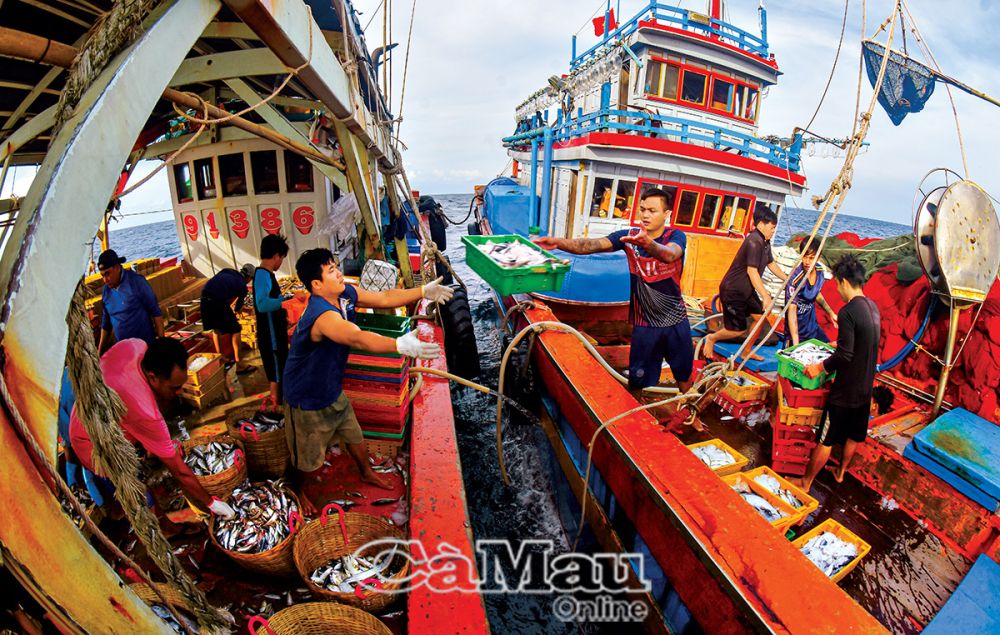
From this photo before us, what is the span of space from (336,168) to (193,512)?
3838mm

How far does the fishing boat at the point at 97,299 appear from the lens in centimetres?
103

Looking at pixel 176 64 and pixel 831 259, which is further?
pixel 831 259

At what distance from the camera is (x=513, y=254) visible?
182 inches

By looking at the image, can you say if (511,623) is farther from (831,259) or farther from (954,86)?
(831,259)

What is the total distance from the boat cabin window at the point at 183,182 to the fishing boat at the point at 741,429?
6489 millimetres

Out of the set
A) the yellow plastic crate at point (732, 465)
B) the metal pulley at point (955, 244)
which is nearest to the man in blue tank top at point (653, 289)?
the yellow plastic crate at point (732, 465)

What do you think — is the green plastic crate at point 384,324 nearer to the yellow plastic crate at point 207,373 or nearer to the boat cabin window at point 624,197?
the yellow plastic crate at point 207,373

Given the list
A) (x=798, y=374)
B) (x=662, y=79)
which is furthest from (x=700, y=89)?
(x=798, y=374)

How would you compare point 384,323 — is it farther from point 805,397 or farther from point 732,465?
point 805,397

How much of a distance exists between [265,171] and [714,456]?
7.89 m

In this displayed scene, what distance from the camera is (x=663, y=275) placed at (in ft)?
12.6

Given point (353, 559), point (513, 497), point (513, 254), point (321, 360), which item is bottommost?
point (513, 497)

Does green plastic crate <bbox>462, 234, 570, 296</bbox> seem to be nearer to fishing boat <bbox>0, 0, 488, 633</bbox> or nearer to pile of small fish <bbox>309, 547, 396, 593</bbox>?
fishing boat <bbox>0, 0, 488, 633</bbox>

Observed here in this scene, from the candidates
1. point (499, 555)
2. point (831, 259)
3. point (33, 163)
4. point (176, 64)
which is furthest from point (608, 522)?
point (33, 163)
